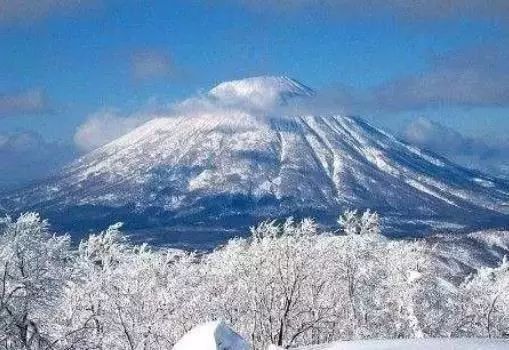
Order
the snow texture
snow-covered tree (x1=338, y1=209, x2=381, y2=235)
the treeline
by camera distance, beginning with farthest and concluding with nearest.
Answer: snow-covered tree (x1=338, y1=209, x2=381, y2=235) → the treeline → the snow texture

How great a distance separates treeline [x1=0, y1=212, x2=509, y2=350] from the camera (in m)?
39.0

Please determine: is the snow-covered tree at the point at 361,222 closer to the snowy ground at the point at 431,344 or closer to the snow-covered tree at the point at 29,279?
the snow-covered tree at the point at 29,279

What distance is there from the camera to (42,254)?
32344 millimetres

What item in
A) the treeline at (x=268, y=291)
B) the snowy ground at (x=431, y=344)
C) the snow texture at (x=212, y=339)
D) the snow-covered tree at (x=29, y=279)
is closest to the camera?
the snowy ground at (x=431, y=344)

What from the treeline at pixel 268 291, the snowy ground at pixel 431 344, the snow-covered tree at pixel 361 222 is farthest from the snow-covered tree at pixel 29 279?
the snow-covered tree at pixel 361 222

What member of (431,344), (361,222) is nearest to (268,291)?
(361,222)

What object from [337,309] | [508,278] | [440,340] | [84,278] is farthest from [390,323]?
[440,340]

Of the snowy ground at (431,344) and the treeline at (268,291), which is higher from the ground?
the treeline at (268,291)

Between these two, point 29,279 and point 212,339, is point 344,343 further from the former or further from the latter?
point 29,279

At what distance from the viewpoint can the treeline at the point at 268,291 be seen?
3897 centimetres

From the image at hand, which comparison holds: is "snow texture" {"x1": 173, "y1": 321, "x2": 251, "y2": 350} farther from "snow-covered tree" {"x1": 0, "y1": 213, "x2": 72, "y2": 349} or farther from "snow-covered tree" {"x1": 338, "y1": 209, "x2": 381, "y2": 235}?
"snow-covered tree" {"x1": 338, "y1": 209, "x2": 381, "y2": 235}

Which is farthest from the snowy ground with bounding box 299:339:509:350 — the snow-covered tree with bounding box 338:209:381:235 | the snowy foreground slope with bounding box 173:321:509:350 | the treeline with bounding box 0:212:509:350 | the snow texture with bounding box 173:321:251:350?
the snow-covered tree with bounding box 338:209:381:235

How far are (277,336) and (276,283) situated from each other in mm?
3699

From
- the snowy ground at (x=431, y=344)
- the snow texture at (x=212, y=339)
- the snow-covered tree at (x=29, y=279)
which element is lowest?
the snowy ground at (x=431, y=344)
